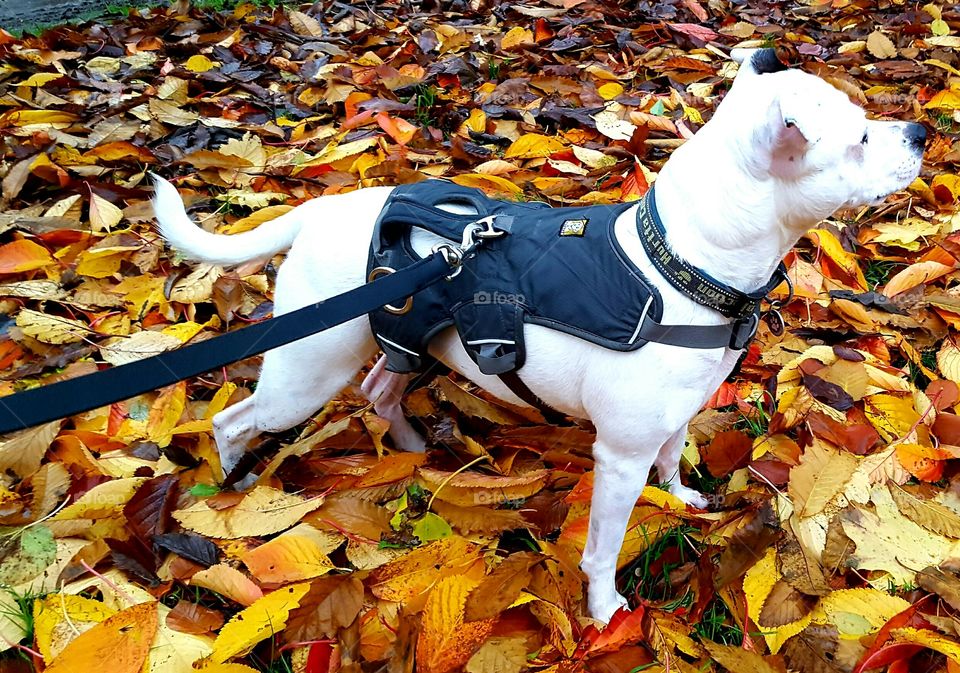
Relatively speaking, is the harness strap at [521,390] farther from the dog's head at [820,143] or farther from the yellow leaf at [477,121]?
the yellow leaf at [477,121]

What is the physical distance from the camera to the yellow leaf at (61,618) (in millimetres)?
1936

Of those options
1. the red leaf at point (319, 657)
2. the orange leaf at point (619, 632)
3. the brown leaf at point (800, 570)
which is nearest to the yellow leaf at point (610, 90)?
the brown leaf at point (800, 570)

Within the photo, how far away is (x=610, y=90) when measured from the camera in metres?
4.82

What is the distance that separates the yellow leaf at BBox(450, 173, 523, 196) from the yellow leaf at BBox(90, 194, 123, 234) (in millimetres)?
1726

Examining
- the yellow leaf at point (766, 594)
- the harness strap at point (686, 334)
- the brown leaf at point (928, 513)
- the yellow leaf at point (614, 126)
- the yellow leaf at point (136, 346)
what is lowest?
the yellow leaf at point (766, 594)

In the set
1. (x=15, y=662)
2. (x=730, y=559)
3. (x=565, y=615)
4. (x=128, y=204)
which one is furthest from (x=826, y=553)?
(x=128, y=204)

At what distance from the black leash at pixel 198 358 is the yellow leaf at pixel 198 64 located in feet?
13.6

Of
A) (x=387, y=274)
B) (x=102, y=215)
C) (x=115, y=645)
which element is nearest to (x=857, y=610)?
(x=387, y=274)

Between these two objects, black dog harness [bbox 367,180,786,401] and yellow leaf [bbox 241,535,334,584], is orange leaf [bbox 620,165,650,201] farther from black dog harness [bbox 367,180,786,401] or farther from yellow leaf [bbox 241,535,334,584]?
yellow leaf [bbox 241,535,334,584]

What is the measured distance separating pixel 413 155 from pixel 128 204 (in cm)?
155

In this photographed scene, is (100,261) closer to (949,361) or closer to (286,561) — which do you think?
(286,561)

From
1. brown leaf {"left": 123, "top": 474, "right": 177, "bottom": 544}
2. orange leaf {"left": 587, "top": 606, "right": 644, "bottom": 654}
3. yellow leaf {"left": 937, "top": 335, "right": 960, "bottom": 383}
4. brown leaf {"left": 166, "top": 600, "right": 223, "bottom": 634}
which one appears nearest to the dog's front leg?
orange leaf {"left": 587, "top": 606, "right": 644, "bottom": 654}

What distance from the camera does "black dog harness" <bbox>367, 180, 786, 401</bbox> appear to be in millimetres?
1803

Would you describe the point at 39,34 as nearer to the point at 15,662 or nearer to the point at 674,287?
the point at 15,662
